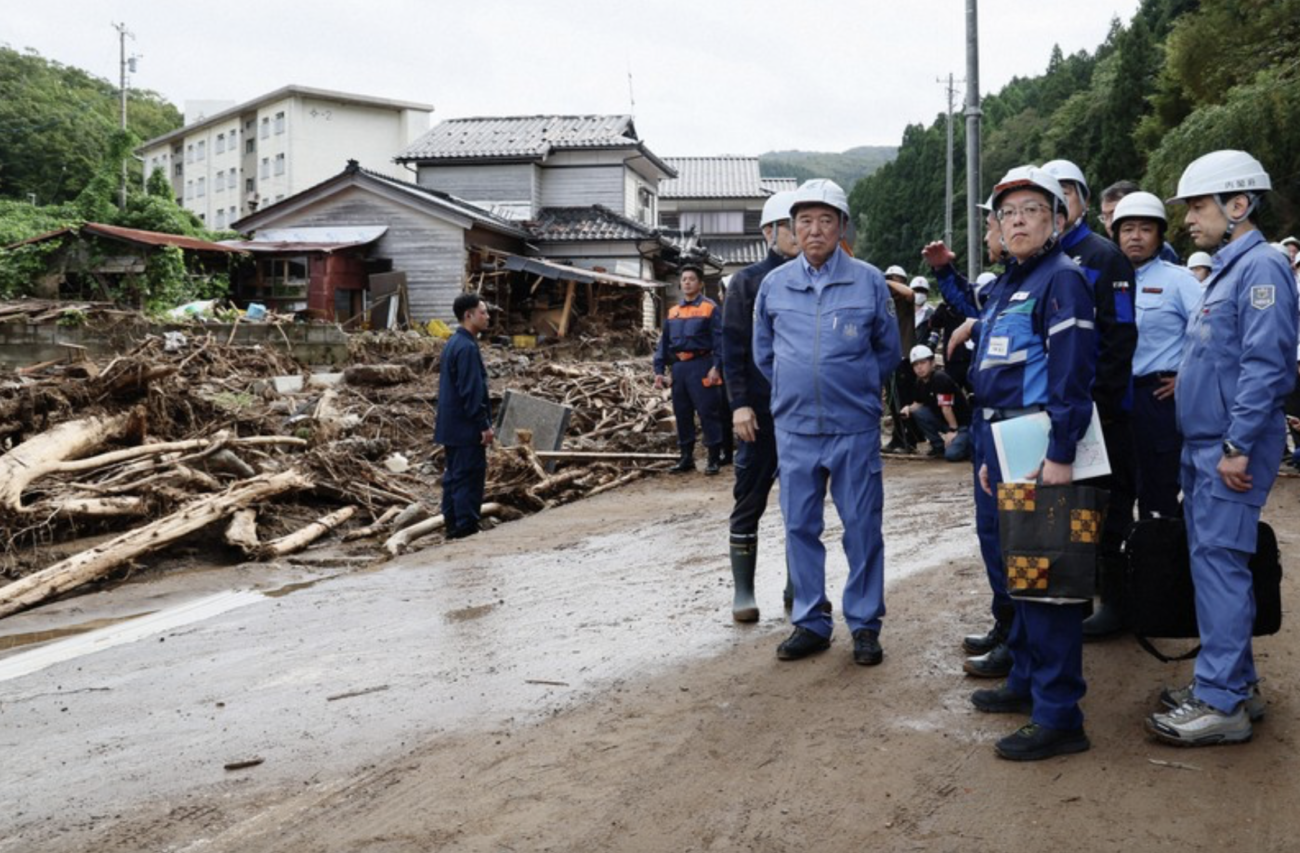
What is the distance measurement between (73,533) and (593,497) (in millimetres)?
4745

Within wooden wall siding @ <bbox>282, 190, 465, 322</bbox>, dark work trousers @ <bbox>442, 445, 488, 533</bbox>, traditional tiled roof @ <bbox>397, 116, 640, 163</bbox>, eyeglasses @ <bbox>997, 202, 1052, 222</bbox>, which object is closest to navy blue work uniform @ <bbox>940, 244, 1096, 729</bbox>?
eyeglasses @ <bbox>997, 202, 1052, 222</bbox>

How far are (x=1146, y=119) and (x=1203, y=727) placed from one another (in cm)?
2881

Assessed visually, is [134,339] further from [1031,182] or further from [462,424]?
[1031,182]

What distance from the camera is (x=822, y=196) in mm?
4578

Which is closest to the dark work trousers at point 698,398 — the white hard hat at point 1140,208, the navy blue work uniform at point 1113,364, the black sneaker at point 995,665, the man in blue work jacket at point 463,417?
the man in blue work jacket at point 463,417

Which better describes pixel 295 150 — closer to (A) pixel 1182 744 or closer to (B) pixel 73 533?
(B) pixel 73 533

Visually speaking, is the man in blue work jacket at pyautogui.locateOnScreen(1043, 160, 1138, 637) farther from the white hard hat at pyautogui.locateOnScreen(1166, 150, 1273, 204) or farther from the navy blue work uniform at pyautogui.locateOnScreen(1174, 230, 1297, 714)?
the white hard hat at pyautogui.locateOnScreen(1166, 150, 1273, 204)

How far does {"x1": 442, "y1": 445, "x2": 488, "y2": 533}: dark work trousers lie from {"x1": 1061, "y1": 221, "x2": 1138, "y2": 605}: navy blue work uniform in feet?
17.9

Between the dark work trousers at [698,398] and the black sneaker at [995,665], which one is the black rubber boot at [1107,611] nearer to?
the black sneaker at [995,665]

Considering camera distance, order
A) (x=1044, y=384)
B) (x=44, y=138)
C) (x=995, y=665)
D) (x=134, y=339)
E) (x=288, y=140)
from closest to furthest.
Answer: (x=1044, y=384) → (x=995, y=665) → (x=134, y=339) → (x=44, y=138) → (x=288, y=140)

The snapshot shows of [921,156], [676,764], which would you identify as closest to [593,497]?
[676,764]

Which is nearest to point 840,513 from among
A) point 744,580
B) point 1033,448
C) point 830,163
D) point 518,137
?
point 744,580

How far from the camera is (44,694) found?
5047 millimetres

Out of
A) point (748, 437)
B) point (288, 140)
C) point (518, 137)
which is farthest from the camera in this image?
point (288, 140)
